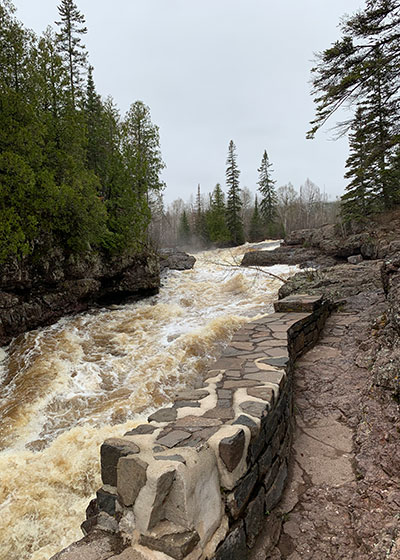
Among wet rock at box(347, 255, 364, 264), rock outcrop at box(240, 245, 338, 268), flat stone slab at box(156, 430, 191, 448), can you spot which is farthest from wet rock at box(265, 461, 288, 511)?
rock outcrop at box(240, 245, 338, 268)

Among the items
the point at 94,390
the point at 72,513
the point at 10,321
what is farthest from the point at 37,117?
the point at 72,513

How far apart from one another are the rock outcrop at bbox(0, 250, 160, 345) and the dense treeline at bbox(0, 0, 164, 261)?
0.47 meters

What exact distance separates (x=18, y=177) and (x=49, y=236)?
2.18m

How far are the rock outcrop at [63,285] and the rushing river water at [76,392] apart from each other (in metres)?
0.48

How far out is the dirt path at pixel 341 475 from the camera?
6.17 ft

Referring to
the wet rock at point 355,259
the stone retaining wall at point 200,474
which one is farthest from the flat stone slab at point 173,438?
the wet rock at point 355,259

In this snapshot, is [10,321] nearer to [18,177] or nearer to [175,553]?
[18,177]

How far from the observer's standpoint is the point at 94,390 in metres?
5.62

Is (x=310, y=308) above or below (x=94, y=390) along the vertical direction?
above

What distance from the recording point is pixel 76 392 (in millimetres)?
5543

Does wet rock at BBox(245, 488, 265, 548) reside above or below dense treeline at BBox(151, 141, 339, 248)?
below

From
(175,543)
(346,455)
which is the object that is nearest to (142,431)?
(175,543)

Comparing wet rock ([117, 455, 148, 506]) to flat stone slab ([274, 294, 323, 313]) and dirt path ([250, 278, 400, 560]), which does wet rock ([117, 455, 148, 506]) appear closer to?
dirt path ([250, 278, 400, 560])

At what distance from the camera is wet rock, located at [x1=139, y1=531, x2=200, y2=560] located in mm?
1428
